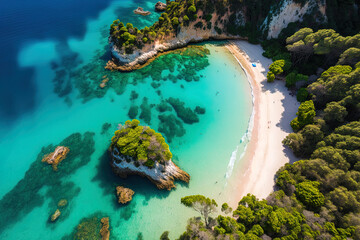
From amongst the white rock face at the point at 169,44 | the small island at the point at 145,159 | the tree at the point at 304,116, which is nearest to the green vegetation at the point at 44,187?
the small island at the point at 145,159

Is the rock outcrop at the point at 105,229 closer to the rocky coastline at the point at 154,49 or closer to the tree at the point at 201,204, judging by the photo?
the tree at the point at 201,204

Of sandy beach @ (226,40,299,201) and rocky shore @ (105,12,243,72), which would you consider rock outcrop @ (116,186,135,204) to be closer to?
sandy beach @ (226,40,299,201)

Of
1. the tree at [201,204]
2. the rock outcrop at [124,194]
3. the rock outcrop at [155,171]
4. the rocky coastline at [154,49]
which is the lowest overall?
the rock outcrop at [124,194]

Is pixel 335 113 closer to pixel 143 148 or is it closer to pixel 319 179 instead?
pixel 319 179

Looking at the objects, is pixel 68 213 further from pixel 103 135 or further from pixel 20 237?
pixel 103 135

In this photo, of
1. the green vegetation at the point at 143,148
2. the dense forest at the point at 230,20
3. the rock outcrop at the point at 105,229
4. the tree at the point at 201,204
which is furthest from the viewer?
the dense forest at the point at 230,20

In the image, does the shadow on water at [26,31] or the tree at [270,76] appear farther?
the tree at [270,76]

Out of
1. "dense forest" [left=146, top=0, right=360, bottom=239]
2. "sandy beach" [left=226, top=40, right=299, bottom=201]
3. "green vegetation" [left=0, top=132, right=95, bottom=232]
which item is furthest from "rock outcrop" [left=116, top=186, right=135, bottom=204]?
"sandy beach" [left=226, top=40, right=299, bottom=201]
